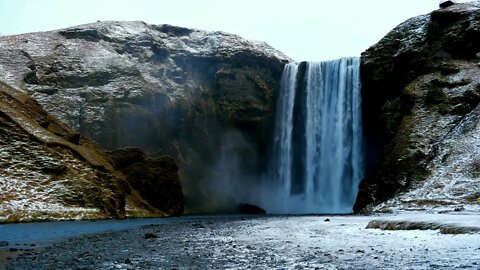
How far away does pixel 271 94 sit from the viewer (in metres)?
85.9

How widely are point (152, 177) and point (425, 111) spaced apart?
36685 millimetres

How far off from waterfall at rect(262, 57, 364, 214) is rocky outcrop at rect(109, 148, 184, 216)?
21.3m

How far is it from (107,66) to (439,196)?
61.9 metres

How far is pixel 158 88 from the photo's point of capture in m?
84.1

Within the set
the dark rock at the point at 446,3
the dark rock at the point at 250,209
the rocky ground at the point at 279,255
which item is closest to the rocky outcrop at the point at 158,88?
the dark rock at the point at 250,209

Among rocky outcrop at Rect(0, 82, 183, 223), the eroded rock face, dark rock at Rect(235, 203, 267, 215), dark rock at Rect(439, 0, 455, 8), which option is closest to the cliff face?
dark rock at Rect(439, 0, 455, 8)

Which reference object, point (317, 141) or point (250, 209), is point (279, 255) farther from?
point (250, 209)

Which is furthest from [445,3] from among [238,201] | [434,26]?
[238,201]

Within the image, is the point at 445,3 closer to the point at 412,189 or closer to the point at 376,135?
the point at 376,135

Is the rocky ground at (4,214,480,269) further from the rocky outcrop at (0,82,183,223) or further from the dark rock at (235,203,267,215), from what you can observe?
the dark rock at (235,203,267,215)

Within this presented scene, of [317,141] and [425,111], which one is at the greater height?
[425,111]

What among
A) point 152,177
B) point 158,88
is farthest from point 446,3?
point 152,177

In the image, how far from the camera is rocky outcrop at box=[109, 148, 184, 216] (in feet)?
196

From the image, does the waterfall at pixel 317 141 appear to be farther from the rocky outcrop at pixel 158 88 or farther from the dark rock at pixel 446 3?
the dark rock at pixel 446 3
